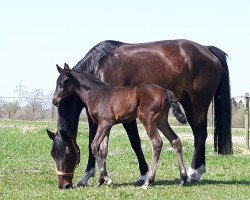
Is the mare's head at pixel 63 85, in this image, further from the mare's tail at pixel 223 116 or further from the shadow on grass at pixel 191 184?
the mare's tail at pixel 223 116

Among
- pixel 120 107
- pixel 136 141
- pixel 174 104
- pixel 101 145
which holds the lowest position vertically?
pixel 136 141

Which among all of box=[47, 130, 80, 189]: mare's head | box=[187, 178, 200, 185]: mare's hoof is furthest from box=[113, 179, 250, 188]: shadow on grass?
box=[47, 130, 80, 189]: mare's head

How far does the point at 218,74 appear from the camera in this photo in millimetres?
10805

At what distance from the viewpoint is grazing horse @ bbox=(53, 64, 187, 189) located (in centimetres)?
888

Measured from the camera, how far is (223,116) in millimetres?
11398

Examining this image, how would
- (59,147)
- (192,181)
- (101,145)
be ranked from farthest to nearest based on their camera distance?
1. (192,181)
2. (59,147)
3. (101,145)

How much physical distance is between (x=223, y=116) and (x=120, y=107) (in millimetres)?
3157

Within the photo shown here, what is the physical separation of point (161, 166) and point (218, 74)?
3.31 metres

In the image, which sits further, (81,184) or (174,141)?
(81,184)

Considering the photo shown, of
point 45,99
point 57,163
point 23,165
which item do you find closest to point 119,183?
point 57,163

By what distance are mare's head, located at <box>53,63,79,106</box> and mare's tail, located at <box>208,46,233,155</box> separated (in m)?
3.23

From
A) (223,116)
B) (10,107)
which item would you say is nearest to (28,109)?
Answer: (10,107)

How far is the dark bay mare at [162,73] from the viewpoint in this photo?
9.94 meters

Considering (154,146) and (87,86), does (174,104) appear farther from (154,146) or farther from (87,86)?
(87,86)
